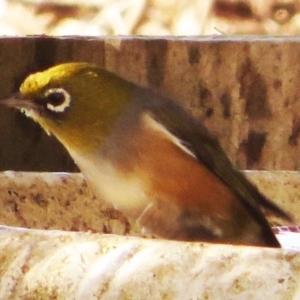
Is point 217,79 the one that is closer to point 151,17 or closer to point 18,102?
point 151,17

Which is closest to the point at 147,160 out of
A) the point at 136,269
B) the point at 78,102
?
the point at 78,102

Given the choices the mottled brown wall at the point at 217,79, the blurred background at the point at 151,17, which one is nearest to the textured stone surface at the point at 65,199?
the mottled brown wall at the point at 217,79

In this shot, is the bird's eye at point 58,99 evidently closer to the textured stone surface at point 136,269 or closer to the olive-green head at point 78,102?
the olive-green head at point 78,102

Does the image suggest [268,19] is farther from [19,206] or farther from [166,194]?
[19,206]

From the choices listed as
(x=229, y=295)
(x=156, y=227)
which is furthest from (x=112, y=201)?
(x=229, y=295)

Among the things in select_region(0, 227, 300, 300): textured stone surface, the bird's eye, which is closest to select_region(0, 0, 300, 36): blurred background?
the bird's eye

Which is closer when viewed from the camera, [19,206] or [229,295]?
[229,295]

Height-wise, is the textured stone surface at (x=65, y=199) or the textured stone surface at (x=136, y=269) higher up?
the textured stone surface at (x=136, y=269)
